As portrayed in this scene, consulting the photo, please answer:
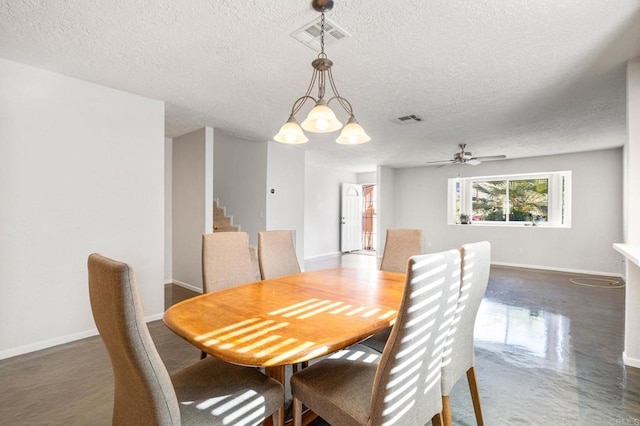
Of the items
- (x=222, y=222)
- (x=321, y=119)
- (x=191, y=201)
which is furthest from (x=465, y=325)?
(x=222, y=222)

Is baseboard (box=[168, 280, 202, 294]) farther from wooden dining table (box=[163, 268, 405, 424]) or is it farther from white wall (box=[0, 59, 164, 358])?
wooden dining table (box=[163, 268, 405, 424])

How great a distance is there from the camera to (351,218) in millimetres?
8742

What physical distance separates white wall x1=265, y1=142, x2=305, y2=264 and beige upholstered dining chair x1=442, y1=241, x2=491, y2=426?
3.93 metres

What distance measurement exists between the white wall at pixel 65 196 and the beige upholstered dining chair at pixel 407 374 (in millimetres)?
2616

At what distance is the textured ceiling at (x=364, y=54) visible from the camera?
1.81 meters

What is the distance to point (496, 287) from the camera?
15.6ft

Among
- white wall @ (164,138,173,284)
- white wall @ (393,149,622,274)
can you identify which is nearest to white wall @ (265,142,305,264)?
white wall @ (164,138,173,284)

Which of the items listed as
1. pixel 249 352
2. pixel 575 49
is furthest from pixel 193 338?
pixel 575 49

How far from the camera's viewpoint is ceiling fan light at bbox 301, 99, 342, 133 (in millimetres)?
1735

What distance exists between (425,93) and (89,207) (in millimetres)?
3493

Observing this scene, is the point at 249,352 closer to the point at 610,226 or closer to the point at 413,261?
the point at 413,261

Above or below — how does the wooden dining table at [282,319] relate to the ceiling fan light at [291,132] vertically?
below

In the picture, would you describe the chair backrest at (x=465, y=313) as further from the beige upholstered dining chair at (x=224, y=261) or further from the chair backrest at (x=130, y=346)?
the beige upholstered dining chair at (x=224, y=261)

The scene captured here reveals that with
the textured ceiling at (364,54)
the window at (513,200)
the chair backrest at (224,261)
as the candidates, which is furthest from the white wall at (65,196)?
the window at (513,200)
